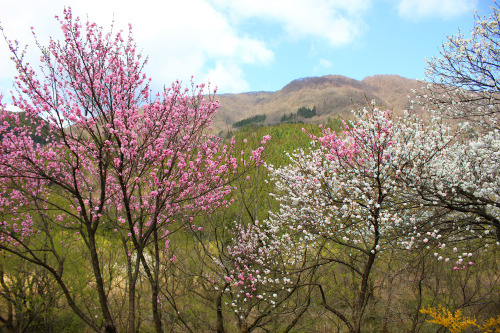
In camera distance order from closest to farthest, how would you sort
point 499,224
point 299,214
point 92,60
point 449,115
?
point 92,60, point 499,224, point 449,115, point 299,214

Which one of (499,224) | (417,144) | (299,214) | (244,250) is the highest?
(417,144)

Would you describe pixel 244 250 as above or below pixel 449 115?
below

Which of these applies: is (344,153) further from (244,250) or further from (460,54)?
(244,250)

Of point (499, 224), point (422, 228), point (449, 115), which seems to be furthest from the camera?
point (449, 115)

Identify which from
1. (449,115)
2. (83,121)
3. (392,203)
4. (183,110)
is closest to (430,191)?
(392,203)

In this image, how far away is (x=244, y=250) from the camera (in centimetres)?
1228

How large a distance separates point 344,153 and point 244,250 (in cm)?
657

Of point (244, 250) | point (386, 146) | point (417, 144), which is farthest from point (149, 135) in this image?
point (244, 250)

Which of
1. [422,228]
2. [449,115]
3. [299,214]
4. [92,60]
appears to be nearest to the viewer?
[92,60]

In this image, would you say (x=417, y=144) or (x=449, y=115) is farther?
(x=449, y=115)

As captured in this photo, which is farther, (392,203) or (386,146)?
(392,203)

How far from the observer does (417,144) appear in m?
6.82

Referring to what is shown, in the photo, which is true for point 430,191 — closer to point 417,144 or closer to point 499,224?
point 417,144

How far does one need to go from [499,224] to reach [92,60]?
9.19 metres
